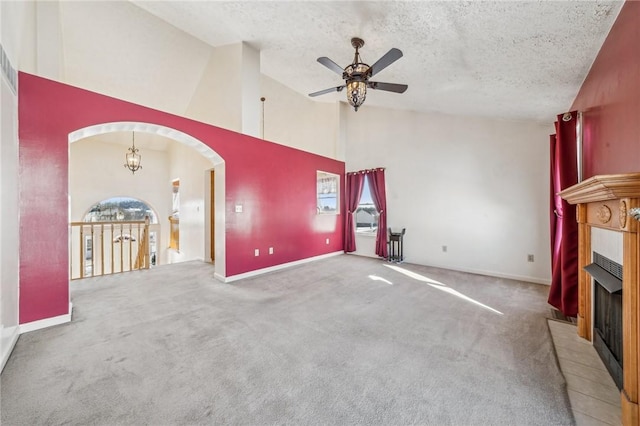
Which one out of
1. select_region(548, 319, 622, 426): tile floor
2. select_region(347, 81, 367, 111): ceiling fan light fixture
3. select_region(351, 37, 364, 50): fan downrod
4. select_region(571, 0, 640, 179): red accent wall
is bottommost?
select_region(548, 319, 622, 426): tile floor

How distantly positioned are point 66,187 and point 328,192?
15.4ft

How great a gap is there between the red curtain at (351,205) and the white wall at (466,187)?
419mm

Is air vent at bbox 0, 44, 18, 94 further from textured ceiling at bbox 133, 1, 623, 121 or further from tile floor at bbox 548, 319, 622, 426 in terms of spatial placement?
tile floor at bbox 548, 319, 622, 426

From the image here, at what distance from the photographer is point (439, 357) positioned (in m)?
2.00

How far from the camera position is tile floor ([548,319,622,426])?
143 cm

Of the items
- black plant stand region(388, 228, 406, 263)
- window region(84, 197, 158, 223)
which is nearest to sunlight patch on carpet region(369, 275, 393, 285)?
black plant stand region(388, 228, 406, 263)

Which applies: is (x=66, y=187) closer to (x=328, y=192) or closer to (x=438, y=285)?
(x=328, y=192)

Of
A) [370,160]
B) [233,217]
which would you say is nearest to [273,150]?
[233,217]

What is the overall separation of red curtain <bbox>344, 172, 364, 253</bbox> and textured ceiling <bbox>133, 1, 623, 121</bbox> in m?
2.14

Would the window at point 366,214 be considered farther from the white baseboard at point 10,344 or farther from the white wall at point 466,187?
the white baseboard at point 10,344

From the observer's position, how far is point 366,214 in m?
6.32

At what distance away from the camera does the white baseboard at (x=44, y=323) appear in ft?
7.78

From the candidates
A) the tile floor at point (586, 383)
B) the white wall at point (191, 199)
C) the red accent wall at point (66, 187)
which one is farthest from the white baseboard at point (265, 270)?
the tile floor at point (586, 383)

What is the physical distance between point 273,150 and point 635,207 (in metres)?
4.45
